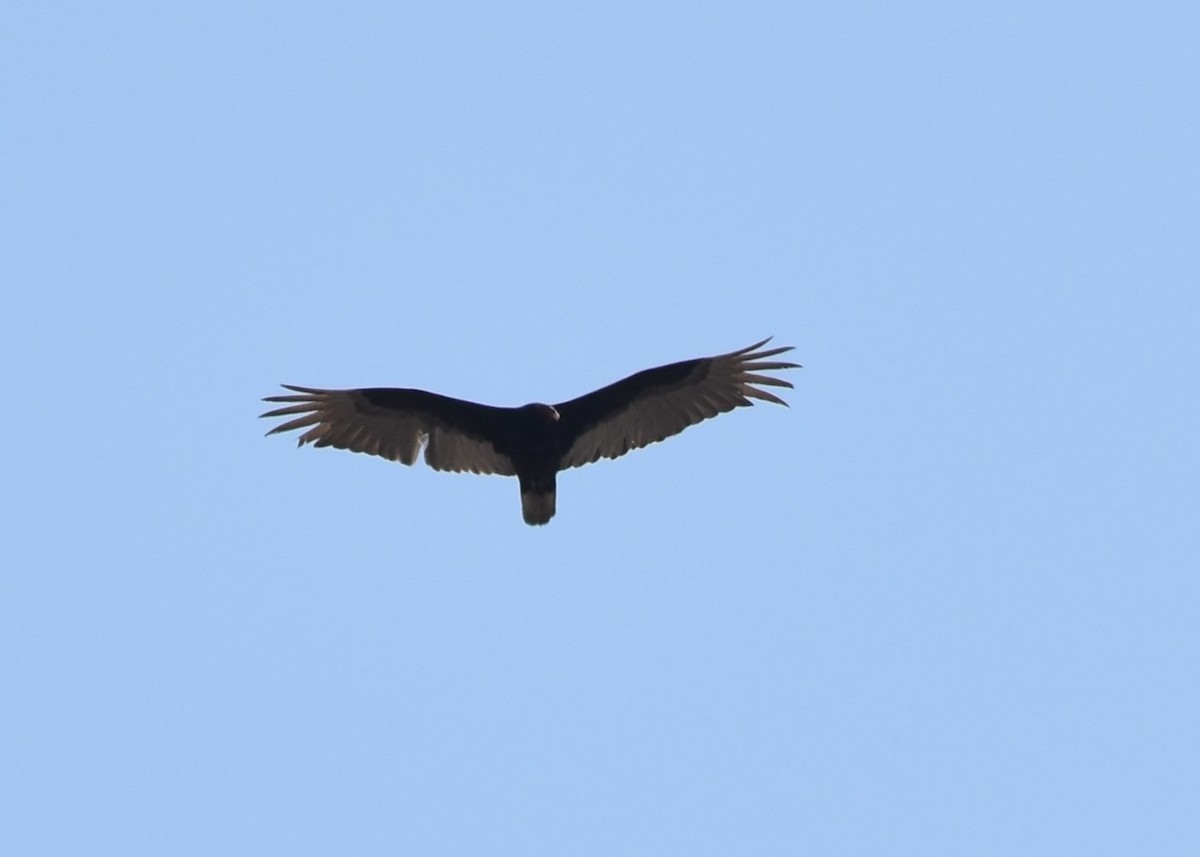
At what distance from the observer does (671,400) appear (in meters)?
21.3

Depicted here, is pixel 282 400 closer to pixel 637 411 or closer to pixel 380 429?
pixel 380 429

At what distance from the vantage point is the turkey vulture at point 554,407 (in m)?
21.0

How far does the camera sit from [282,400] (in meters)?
21.0

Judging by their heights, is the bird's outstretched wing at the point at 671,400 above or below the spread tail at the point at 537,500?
above

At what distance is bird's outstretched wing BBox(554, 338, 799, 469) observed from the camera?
21.1m

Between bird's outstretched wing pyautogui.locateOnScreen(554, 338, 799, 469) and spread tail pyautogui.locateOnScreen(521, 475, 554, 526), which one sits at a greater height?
bird's outstretched wing pyautogui.locateOnScreen(554, 338, 799, 469)

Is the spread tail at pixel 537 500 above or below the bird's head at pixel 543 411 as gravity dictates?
below

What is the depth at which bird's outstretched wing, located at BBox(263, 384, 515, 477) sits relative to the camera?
21.0 metres

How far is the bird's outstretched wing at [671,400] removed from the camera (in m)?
21.1

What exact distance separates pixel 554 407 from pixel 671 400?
1014mm

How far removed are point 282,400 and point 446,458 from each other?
1.46 m

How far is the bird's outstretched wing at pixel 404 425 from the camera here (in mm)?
21000

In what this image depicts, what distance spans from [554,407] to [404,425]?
4.24 feet

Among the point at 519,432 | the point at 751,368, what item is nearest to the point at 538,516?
the point at 519,432
